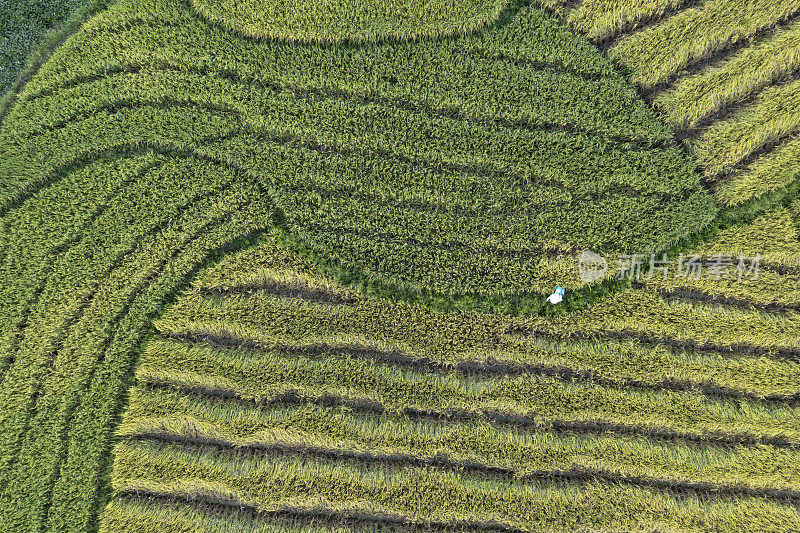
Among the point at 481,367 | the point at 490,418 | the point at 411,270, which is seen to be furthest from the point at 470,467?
the point at 411,270

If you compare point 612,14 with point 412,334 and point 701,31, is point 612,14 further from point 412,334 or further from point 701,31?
point 412,334

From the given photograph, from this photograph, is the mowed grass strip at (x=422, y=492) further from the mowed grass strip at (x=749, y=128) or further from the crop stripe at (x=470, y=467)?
the mowed grass strip at (x=749, y=128)

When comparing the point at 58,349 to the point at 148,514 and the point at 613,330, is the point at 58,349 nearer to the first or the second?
the point at 148,514

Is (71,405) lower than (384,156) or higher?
lower

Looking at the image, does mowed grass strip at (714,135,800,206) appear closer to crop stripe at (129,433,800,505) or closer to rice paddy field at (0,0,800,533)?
rice paddy field at (0,0,800,533)

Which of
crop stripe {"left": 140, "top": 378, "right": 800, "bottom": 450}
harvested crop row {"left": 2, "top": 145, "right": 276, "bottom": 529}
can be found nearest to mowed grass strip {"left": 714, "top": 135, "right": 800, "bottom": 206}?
crop stripe {"left": 140, "top": 378, "right": 800, "bottom": 450}

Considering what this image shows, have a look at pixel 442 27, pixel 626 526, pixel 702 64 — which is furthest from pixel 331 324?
pixel 702 64

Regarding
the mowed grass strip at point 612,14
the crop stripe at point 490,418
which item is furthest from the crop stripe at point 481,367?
the mowed grass strip at point 612,14
